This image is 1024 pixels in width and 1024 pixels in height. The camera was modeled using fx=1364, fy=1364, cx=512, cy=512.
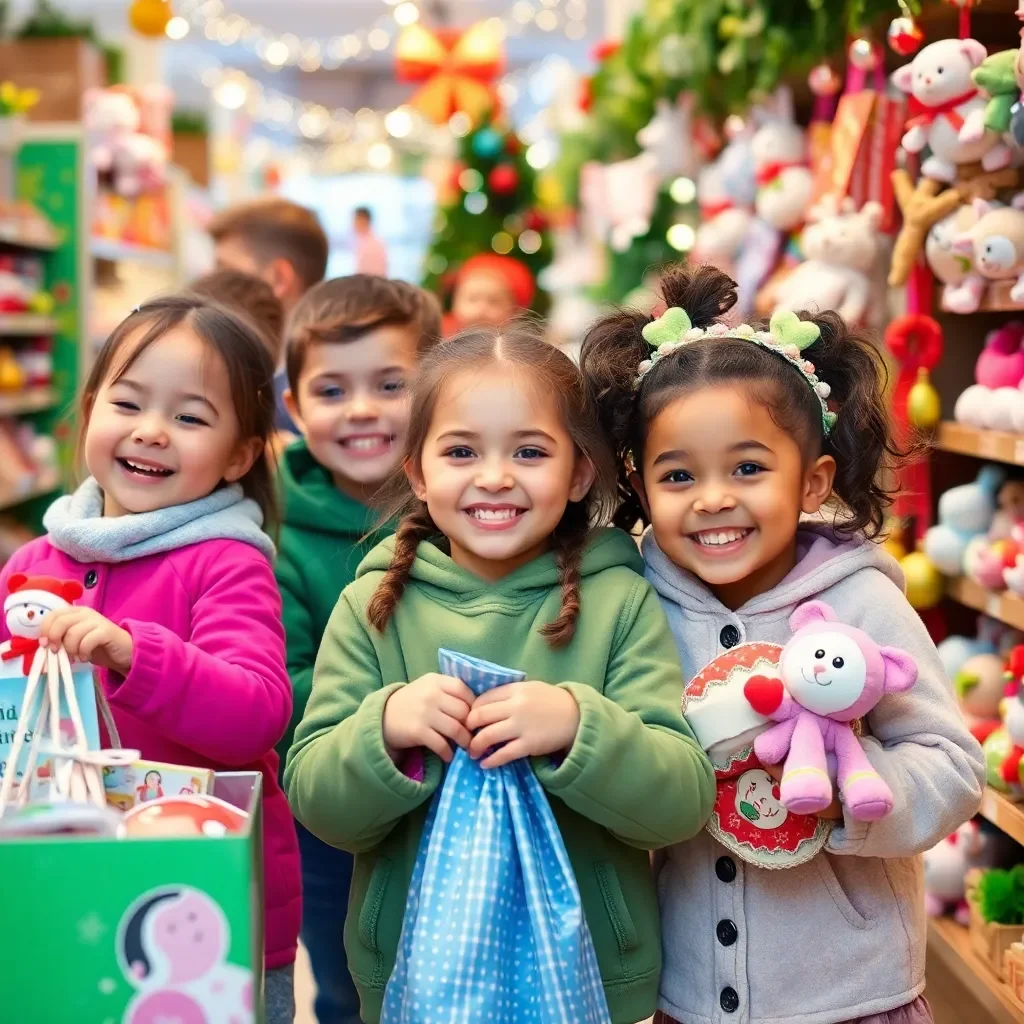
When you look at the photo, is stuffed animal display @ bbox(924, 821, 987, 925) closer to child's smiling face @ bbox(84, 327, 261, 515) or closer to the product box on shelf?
child's smiling face @ bbox(84, 327, 261, 515)

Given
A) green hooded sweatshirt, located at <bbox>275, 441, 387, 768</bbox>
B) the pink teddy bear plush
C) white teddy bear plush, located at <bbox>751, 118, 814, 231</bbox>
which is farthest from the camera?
white teddy bear plush, located at <bbox>751, 118, 814, 231</bbox>

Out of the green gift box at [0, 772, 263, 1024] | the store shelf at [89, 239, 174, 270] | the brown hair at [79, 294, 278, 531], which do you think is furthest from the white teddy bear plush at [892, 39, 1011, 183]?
the store shelf at [89, 239, 174, 270]

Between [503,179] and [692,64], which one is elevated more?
[692,64]

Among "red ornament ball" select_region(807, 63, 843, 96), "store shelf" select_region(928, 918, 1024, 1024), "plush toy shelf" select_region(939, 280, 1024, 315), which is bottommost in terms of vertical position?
"store shelf" select_region(928, 918, 1024, 1024)

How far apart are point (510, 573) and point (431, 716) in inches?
10.6

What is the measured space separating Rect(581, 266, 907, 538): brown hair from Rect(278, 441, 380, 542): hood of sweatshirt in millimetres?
583

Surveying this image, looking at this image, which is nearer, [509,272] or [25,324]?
[25,324]

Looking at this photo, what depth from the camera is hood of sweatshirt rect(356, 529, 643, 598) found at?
62.8 inches

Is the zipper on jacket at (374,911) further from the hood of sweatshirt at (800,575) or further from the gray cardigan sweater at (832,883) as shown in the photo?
the hood of sweatshirt at (800,575)

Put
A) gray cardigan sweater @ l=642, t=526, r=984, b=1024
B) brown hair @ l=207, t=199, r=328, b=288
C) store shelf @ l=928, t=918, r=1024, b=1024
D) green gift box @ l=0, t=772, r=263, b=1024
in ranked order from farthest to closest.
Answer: brown hair @ l=207, t=199, r=328, b=288 < store shelf @ l=928, t=918, r=1024, b=1024 < gray cardigan sweater @ l=642, t=526, r=984, b=1024 < green gift box @ l=0, t=772, r=263, b=1024

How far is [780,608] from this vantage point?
65.7 inches

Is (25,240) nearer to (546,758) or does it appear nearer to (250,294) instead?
(250,294)

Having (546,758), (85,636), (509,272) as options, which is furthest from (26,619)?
(509,272)

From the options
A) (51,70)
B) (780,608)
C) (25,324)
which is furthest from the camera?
(51,70)
